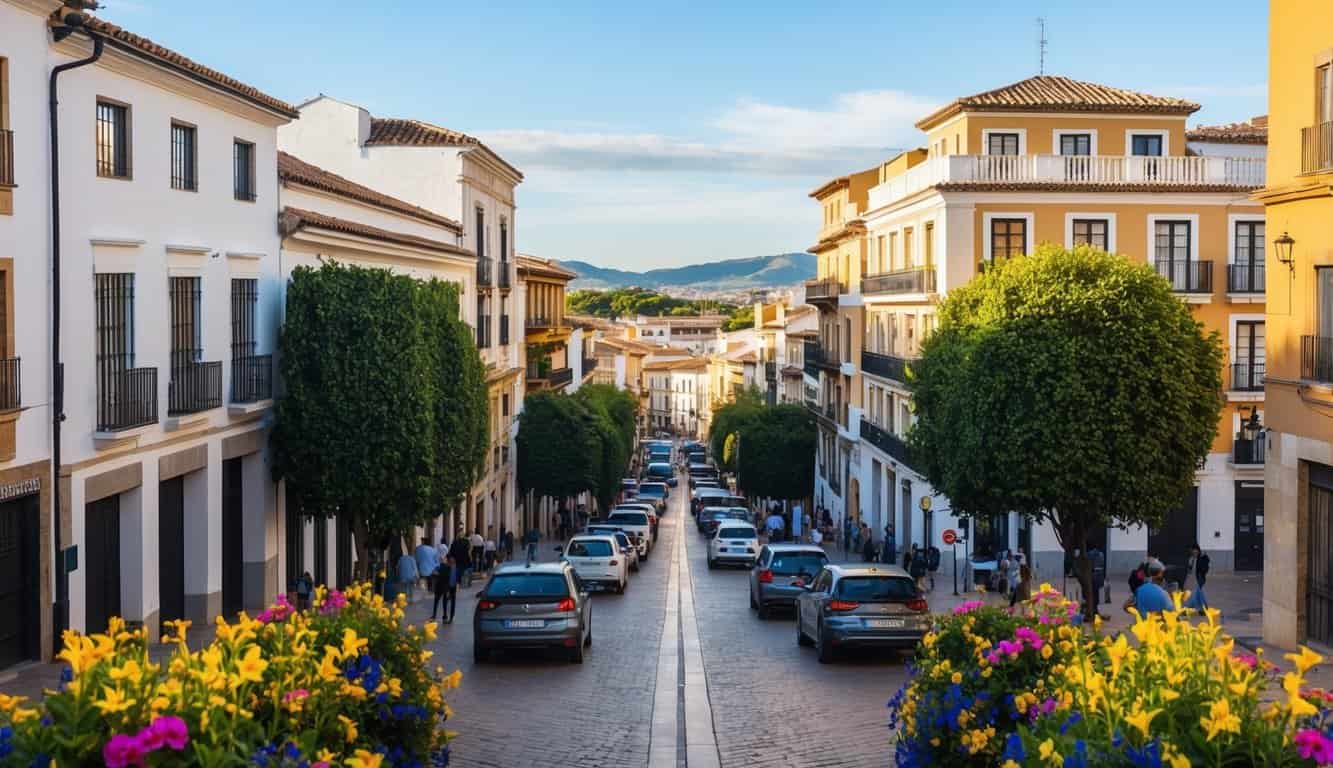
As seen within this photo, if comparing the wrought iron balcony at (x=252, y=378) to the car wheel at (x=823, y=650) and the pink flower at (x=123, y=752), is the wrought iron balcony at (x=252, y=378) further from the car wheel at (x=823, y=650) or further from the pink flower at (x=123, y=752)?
the pink flower at (x=123, y=752)

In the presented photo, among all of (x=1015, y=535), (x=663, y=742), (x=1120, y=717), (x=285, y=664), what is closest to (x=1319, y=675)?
(x=663, y=742)

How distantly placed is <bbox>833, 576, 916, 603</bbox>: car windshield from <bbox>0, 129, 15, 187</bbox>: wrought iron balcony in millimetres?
11785

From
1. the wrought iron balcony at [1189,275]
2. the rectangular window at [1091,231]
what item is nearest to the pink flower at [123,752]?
the rectangular window at [1091,231]

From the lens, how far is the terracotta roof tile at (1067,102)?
42.2 m

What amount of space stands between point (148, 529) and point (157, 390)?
2.03m

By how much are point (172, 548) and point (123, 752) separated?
59.7 ft

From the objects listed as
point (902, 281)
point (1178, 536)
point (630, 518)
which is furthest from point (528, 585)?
point (902, 281)

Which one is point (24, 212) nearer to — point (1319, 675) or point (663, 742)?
point (663, 742)

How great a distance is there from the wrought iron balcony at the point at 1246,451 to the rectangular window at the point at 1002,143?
32.9ft

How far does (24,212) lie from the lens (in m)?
18.0

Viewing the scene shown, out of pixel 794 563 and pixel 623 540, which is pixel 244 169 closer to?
pixel 794 563

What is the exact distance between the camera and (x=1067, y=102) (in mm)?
42156

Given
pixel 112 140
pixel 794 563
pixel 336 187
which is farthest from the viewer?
pixel 336 187

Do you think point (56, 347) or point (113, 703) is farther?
point (56, 347)
